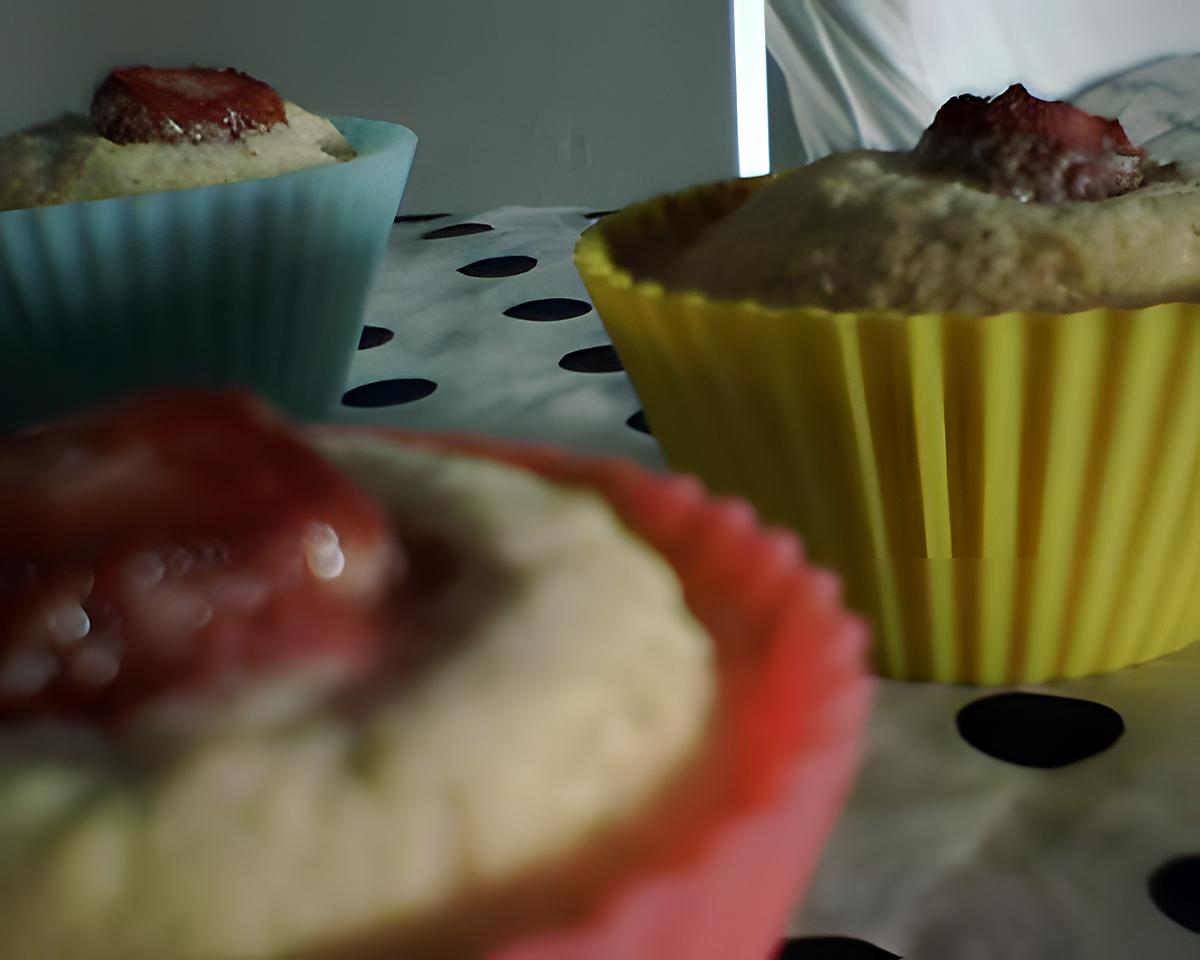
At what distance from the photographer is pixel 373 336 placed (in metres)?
1.02

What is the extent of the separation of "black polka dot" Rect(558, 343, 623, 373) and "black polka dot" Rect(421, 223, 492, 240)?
1.43 feet

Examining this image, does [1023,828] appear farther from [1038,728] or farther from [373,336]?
[373,336]

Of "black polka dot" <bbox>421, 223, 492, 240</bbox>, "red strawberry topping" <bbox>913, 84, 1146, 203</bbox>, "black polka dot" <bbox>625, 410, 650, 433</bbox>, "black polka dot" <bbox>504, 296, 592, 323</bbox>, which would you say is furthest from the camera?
"black polka dot" <bbox>421, 223, 492, 240</bbox>

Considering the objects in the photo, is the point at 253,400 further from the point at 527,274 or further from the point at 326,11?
the point at 326,11

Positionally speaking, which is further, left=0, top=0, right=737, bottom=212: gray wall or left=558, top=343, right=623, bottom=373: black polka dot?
left=0, top=0, right=737, bottom=212: gray wall

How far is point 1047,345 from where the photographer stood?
0.47 m

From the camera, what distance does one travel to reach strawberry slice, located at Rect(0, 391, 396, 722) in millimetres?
271

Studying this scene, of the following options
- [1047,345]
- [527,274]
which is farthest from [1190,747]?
[527,274]

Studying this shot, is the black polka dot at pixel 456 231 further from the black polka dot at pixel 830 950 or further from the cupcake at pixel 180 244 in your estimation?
the black polka dot at pixel 830 950

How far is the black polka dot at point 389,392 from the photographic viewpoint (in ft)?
2.83

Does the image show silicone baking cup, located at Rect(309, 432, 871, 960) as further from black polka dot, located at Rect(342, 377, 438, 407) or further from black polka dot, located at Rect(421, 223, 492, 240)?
black polka dot, located at Rect(421, 223, 492, 240)

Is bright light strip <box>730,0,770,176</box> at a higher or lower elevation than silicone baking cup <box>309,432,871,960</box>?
lower

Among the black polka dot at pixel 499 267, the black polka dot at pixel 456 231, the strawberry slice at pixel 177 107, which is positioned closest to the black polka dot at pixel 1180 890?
the strawberry slice at pixel 177 107

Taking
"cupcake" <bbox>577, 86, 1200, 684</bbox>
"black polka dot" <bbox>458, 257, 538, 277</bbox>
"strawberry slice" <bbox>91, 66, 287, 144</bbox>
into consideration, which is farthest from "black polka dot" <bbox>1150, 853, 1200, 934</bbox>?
"black polka dot" <bbox>458, 257, 538, 277</bbox>
